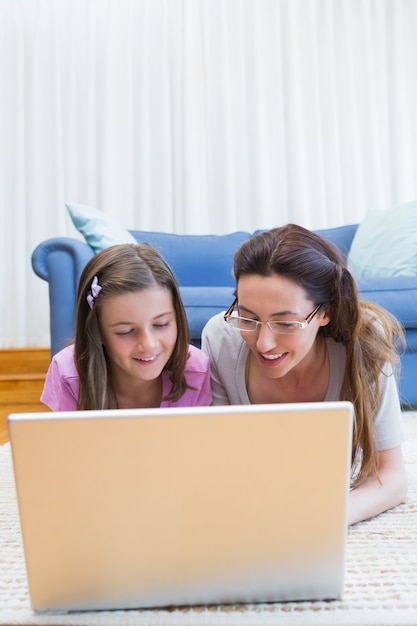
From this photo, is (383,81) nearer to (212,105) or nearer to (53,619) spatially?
(212,105)

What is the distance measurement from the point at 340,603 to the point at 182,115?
2952 mm

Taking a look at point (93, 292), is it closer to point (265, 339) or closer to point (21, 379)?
point (265, 339)

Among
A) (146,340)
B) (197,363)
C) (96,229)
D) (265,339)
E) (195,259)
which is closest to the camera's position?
(265,339)

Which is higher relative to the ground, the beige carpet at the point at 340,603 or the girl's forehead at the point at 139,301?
the girl's forehead at the point at 139,301

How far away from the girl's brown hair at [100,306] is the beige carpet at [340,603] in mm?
348

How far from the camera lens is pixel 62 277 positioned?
2.21 metres

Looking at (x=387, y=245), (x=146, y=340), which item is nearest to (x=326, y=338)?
(x=146, y=340)

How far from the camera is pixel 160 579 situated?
712 millimetres

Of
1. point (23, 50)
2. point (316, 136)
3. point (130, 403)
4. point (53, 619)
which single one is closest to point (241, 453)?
point (53, 619)

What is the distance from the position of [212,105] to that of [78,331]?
2384 millimetres

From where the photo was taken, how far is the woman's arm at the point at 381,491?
1.08 meters

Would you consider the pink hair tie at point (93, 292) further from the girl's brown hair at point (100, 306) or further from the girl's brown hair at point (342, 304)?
the girl's brown hair at point (342, 304)

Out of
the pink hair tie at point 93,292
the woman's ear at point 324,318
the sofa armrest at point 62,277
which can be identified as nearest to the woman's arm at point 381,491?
the woman's ear at point 324,318

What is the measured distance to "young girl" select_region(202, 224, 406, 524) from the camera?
3.59ft
